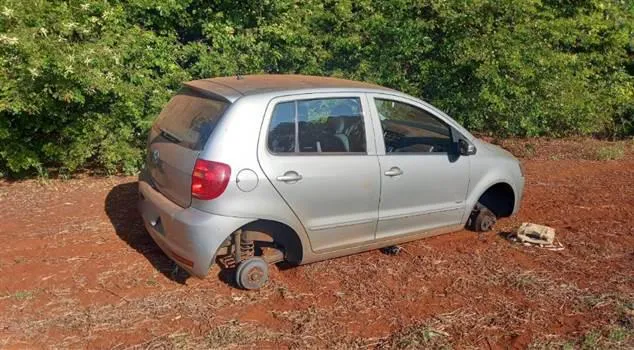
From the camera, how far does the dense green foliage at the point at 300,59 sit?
633 cm

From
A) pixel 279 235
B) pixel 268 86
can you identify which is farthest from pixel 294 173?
pixel 268 86

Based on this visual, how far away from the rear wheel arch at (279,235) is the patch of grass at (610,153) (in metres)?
6.70

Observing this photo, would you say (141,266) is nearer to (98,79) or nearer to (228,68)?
(98,79)

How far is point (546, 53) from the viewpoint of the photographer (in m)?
9.21

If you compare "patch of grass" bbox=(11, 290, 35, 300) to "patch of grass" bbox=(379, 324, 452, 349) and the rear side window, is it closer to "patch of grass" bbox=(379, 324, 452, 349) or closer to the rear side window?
the rear side window

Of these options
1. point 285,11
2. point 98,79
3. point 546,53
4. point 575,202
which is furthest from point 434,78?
point 98,79

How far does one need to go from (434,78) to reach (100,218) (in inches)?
230

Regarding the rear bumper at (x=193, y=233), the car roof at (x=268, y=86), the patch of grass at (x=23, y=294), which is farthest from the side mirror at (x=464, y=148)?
the patch of grass at (x=23, y=294)

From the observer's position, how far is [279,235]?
14.8ft

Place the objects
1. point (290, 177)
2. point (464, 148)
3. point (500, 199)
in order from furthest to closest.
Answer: point (500, 199) → point (464, 148) → point (290, 177)

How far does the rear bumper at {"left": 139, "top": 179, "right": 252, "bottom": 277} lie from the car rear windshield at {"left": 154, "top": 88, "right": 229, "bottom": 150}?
0.50 m

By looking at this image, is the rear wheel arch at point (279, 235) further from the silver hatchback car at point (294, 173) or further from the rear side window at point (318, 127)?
the rear side window at point (318, 127)

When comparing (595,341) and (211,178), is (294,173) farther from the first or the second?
(595,341)

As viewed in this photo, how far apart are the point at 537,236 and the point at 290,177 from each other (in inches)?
109
